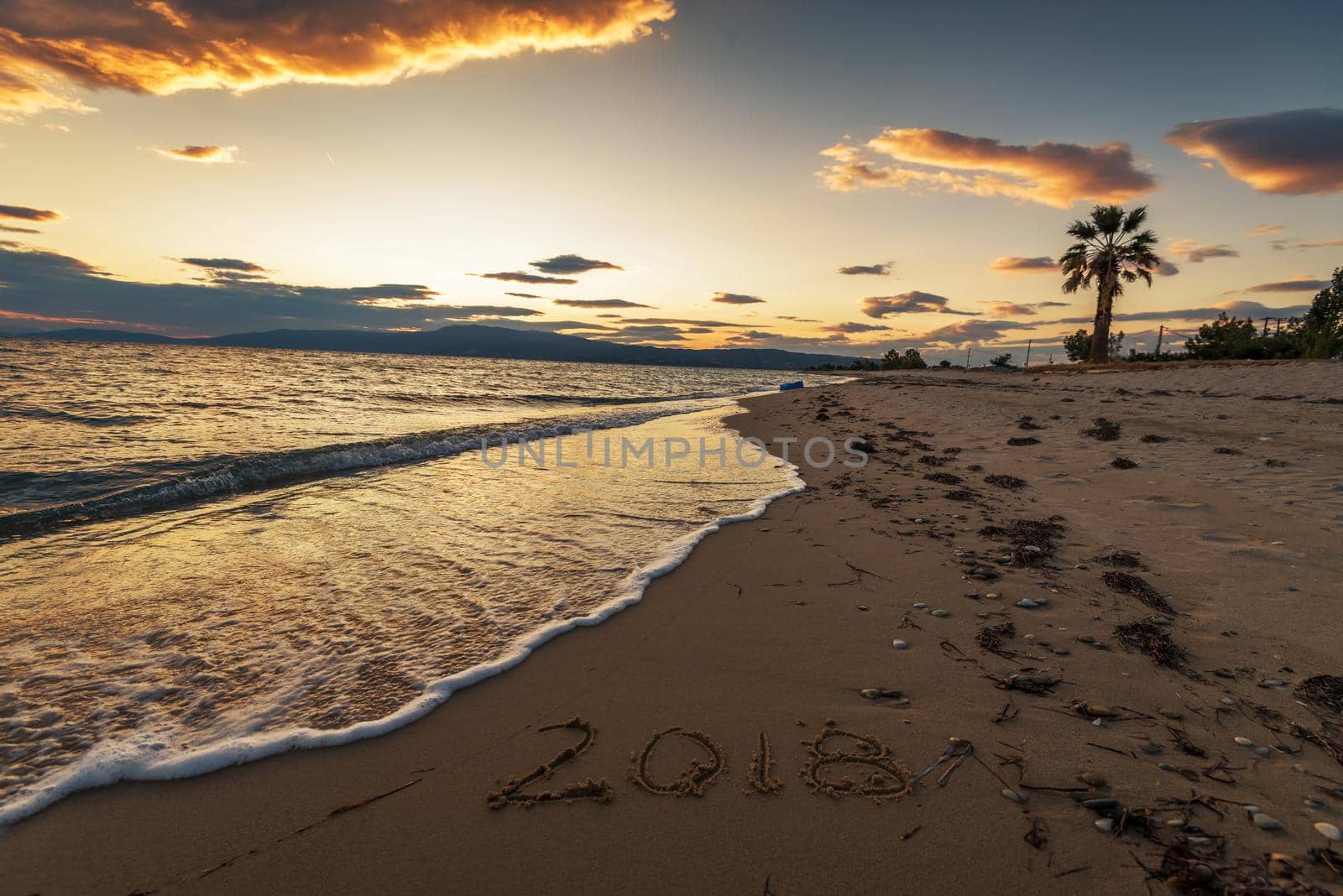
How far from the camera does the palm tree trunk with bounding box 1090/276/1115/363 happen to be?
3722 cm

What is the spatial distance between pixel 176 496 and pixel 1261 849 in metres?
11.6

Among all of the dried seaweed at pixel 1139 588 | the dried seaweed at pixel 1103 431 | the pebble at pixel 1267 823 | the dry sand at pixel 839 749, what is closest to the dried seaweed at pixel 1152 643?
the dry sand at pixel 839 749

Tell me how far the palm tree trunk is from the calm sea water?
38.8 meters

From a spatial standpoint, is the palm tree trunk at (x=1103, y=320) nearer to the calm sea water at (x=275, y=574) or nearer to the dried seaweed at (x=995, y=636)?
the calm sea water at (x=275, y=574)

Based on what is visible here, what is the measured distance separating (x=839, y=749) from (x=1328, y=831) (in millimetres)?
1893

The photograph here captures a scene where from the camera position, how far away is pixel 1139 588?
4.51 metres

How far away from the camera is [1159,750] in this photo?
267 cm

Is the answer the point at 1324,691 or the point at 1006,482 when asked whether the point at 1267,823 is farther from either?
the point at 1006,482

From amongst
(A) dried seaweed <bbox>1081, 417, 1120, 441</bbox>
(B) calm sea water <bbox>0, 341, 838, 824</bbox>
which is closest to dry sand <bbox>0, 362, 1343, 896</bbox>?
(B) calm sea water <bbox>0, 341, 838, 824</bbox>

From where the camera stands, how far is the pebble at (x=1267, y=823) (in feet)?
7.11

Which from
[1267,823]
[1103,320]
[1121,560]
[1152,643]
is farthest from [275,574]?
[1103,320]

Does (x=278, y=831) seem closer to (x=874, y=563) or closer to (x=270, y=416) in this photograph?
(x=874, y=563)

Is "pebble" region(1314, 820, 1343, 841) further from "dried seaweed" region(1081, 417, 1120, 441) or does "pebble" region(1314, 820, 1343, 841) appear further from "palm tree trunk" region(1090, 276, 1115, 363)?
"palm tree trunk" region(1090, 276, 1115, 363)

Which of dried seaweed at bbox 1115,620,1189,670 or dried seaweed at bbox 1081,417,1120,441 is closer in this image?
dried seaweed at bbox 1115,620,1189,670
